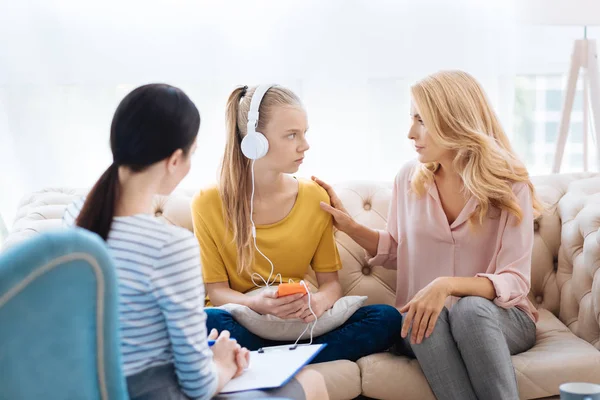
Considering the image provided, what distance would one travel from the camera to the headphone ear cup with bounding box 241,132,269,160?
6.78 feet

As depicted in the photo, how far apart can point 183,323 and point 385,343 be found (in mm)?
942

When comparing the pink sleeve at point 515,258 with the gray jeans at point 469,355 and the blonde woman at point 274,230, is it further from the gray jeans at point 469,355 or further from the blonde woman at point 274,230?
the blonde woman at point 274,230

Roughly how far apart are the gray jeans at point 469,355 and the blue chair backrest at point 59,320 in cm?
99

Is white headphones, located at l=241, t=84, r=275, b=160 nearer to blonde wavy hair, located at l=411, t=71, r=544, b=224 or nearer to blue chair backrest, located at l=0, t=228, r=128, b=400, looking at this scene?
blonde wavy hair, located at l=411, t=71, r=544, b=224

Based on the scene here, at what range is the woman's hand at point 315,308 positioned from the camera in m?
2.02

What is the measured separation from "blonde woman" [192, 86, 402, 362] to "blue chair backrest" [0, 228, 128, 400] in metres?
0.93

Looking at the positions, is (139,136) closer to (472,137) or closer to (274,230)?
(274,230)

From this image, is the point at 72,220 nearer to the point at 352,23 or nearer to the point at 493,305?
the point at 493,305

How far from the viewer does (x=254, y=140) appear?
2066 millimetres

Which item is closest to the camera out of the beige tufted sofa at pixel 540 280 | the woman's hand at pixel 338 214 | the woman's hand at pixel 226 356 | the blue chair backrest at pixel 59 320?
the blue chair backrest at pixel 59 320

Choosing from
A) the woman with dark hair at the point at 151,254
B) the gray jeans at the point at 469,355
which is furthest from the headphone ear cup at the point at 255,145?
the woman with dark hair at the point at 151,254

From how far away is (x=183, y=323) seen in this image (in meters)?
1.27

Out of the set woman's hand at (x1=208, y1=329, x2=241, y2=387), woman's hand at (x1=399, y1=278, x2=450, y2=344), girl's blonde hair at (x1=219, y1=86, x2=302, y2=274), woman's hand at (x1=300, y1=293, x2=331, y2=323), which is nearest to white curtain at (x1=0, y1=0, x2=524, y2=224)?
girl's blonde hair at (x1=219, y1=86, x2=302, y2=274)

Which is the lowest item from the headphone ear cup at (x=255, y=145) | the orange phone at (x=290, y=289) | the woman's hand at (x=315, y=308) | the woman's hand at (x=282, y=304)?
the woman's hand at (x=315, y=308)
